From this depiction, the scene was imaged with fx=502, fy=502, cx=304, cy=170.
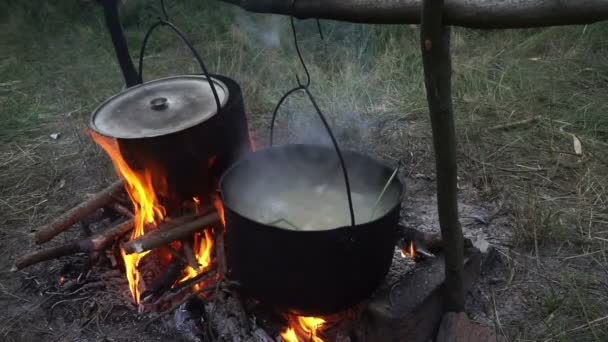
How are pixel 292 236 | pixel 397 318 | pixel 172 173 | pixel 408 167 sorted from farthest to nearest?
pixel 408 167
pixel 172 173
pixel 397 318
pixel 292 236

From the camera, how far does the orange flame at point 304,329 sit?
7.98 feet

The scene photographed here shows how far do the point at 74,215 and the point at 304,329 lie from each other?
1.61 meters

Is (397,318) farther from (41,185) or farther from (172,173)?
(41,185)

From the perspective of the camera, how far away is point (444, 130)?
2.04 metres

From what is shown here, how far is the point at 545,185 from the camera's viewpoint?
3.51m

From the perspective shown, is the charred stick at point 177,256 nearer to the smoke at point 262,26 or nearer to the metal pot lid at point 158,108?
the metal pot lid at point 158,108

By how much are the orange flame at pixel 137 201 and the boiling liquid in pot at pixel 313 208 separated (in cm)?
65

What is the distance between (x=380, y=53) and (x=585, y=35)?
215cm

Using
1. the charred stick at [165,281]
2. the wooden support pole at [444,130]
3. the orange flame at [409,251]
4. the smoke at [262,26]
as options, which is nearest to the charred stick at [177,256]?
the charred stick at [165,281]

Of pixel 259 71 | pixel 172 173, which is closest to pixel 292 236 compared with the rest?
pixel 172 173

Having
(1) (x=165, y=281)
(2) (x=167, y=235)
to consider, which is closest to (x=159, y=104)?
(2) (x=167, y=235)

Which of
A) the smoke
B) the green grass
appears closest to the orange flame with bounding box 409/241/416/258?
the green grass

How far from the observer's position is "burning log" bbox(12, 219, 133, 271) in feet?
9.55

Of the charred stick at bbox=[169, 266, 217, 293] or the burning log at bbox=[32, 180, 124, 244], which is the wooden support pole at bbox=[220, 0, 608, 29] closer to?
the charred stick at bbox=[169, 266, 217, 293]
